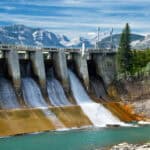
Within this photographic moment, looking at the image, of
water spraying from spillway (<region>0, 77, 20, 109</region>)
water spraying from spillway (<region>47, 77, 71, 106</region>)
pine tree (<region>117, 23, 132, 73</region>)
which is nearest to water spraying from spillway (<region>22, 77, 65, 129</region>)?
water spraying from spillway (<region>47, 77, 71, 106</region>)

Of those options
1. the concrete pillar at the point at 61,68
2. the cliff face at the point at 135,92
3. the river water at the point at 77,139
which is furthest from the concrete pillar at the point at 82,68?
the river water at the point at 77,139

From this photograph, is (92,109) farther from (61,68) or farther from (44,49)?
(44,49)

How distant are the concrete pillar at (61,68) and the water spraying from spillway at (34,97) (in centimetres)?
506

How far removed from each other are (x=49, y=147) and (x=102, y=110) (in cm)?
2247

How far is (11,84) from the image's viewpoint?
8931cm

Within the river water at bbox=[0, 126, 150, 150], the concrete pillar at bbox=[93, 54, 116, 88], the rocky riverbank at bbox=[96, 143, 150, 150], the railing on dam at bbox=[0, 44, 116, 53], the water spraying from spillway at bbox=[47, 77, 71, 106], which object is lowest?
the river water at bbox=[0, 126, 150, 150]

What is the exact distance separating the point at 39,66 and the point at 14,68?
5.05 metres

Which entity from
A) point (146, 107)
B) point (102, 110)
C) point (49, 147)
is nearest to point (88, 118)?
point (102, 110)

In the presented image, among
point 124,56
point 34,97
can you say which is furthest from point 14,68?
point 124,56

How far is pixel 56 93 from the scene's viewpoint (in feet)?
307

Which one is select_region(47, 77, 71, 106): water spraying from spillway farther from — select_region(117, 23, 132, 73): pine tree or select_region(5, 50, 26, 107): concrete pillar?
select_region(117, 23, 132, 73): pine tree

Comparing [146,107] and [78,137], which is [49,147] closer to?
[78,137]

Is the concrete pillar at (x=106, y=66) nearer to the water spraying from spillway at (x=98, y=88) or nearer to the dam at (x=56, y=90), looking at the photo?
the dam at (x=56, y=90)

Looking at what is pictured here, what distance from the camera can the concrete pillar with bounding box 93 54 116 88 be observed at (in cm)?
10256
